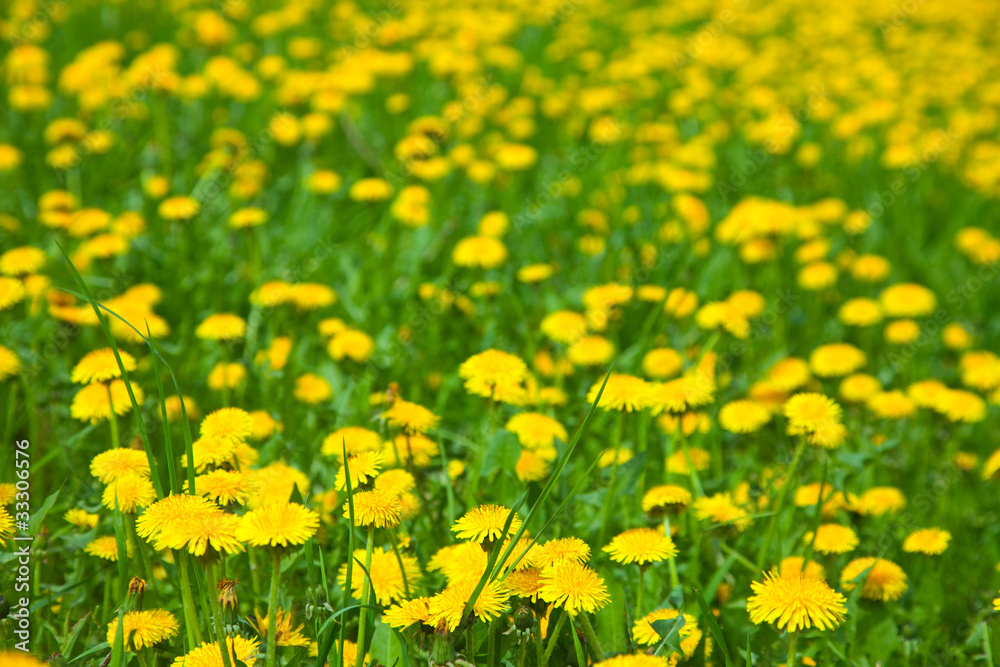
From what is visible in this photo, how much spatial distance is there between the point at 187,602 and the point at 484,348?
1.26m

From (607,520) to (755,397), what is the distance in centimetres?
76

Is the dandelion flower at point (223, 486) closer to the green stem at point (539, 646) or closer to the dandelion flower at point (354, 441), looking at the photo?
the dandelion flower at point (354, 441)

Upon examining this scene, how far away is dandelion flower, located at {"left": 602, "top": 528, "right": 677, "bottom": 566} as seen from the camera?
1274mm

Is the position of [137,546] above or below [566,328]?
above

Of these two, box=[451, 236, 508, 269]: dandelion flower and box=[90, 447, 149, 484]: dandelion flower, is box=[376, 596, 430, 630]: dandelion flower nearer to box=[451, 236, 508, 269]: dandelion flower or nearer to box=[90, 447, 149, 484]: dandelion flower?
box=[90, 447, 149, 484]: dandelion flower

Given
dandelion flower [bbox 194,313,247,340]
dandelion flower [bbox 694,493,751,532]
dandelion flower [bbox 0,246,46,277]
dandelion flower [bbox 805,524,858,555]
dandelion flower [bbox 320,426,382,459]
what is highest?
dandelion flower [bbox 0,246,46,277]

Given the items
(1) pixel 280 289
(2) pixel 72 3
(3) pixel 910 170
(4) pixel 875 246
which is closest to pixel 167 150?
(1) pixel 280 289

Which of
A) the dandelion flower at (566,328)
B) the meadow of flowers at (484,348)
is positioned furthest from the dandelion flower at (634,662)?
the dandelion flower at (566,328)

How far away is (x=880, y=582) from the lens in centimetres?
153

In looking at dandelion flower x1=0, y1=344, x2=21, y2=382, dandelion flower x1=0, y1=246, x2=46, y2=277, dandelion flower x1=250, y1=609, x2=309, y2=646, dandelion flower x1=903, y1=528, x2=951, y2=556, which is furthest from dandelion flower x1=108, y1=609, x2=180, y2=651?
dandelion flower x1=903, y1=528, x2=951, y2=556

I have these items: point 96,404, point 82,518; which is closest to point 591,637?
point 82,518

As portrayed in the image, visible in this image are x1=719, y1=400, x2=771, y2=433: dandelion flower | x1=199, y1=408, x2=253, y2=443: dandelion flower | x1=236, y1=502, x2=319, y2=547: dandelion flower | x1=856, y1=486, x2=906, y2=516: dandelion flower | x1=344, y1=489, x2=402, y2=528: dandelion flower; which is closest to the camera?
x1=236, y1=502, x2=319, y2=547: dandelion flower

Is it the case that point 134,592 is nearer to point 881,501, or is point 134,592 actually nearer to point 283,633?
point 283,633

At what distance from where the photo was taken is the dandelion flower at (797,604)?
3.67ft
